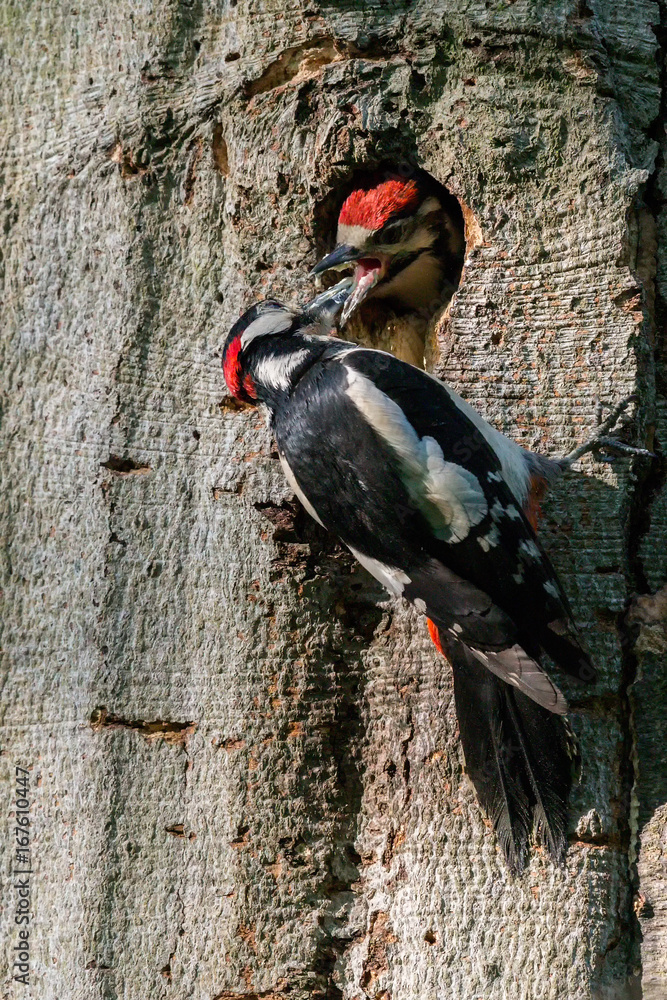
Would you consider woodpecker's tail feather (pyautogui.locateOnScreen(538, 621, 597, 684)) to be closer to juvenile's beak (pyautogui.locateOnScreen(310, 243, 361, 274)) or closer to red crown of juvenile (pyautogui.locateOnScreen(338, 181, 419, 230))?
juvenile's beak (pyautogui.locateOnScreen(310, 243, 361, 274))

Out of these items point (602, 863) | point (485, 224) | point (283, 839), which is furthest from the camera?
point (485, 224)

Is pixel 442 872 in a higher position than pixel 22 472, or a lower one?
lower

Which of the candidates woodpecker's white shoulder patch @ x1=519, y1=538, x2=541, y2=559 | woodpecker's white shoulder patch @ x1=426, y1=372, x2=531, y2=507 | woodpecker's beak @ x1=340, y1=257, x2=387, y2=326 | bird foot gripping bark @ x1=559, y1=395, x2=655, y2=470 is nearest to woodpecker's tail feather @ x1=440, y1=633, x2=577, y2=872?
woodpecker's white shoulder patch @ x1=519, y1=538, x2=541, y2=559

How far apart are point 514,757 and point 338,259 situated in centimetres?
116

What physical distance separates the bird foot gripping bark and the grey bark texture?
31 millimetres

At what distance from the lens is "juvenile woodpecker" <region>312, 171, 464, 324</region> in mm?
2498

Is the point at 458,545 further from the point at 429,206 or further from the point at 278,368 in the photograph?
the point at 429,206

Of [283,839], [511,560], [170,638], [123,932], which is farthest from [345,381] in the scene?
[123,932]

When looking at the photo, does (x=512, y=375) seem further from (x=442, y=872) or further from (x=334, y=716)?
(x=442, y=872)

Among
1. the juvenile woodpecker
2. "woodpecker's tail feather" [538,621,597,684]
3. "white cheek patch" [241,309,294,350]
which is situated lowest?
"woodpecker's tail feather" [538,621,597,684]

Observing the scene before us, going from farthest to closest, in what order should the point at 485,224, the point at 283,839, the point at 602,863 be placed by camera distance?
the point at 485,224, the point at 283,839, the point at 602,863

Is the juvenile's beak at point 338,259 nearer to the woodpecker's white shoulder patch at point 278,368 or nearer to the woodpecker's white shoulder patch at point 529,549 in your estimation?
the woodpecker's white shoulder patch at point 278,368

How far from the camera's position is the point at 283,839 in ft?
6.79

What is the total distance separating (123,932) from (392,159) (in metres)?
1.76
